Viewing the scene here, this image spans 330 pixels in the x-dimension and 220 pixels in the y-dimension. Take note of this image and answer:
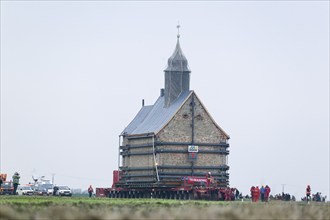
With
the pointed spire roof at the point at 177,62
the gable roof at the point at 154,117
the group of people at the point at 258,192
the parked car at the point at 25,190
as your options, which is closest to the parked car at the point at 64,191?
the parked car at the point at 25,190

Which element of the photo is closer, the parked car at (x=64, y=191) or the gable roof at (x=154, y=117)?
the gable roof at (x=154, y=117)

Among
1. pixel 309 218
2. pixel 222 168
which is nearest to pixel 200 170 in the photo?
pixel 222 168

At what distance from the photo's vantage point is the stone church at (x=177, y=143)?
103m

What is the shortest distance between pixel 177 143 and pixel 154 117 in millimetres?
7557

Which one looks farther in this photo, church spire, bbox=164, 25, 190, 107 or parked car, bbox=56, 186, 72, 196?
church spire, bbox=164, 25, 190, 107

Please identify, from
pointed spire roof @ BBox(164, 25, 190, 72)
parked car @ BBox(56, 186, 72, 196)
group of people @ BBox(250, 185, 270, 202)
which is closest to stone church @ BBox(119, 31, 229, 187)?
pointed spire roof @ BBox(164, 25, 190, 72)

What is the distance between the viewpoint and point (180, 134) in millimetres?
104250

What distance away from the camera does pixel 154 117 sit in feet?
362

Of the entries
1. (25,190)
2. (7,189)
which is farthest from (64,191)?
(25,190)

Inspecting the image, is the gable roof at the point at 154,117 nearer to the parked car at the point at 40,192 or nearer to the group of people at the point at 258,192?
the parked car at the point at 40,192

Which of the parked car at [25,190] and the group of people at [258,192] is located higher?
the parked car at [25,190]

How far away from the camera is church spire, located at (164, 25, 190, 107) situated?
110 m

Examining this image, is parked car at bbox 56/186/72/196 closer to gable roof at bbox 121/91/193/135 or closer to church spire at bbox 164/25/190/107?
gable roof at bbox 121/91/193/135

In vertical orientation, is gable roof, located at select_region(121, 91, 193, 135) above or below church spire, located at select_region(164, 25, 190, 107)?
below
